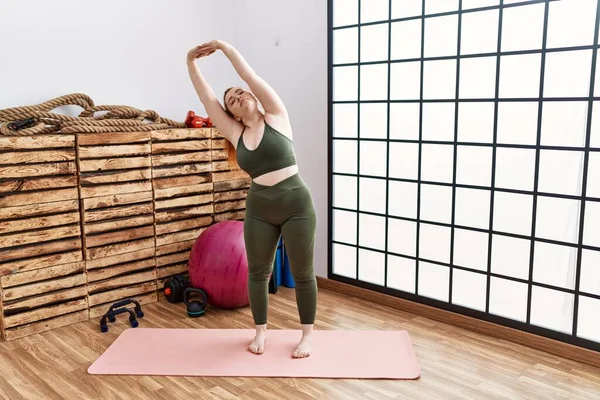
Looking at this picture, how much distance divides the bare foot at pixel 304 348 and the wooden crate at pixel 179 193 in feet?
4.14

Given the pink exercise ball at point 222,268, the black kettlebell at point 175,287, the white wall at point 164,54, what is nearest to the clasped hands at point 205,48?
the pink exercise ball at point 222,268

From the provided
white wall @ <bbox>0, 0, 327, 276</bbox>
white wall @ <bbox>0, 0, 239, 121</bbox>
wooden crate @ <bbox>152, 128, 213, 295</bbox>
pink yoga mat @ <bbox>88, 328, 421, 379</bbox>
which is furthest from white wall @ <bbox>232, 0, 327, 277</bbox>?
pink yoga mat @ <bbox>88, 328, 421, 379</bbox>

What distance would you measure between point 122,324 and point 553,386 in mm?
2239

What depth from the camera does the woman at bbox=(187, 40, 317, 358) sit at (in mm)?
2566

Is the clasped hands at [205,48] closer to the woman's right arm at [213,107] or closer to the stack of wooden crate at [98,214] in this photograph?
the woman's right arm at [213,107]

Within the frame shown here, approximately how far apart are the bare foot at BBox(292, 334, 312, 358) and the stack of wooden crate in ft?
3.04

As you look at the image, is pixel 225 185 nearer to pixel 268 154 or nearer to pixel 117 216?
pixel 117 216

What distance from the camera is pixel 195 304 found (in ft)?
10.9

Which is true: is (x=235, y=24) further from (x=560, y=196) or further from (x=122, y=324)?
(x=560, y=196)

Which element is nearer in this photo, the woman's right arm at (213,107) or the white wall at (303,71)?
the woman's right arm at (213,107)

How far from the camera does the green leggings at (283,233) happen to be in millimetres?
2592

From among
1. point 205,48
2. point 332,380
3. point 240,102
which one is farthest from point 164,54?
point 332,380

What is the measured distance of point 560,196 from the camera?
8.98ft

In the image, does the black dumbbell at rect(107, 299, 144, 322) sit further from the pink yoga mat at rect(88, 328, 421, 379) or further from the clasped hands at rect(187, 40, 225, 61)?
the clasped hands at rect(187, 40, 225, 61)
